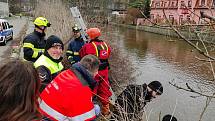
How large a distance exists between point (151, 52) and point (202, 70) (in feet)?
22.1

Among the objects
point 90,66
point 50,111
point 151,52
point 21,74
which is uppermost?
point 21,74

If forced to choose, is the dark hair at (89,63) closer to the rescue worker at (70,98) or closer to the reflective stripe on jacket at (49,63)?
the rescue worker at (70,98)

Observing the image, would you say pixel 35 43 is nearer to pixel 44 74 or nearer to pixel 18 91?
pixel 44 74

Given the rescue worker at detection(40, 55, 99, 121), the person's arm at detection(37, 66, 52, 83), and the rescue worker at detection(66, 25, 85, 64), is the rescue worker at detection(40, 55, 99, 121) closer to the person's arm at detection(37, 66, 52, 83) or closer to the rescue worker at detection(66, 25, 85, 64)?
the person's arm at detection(37, 66, 52, 83)

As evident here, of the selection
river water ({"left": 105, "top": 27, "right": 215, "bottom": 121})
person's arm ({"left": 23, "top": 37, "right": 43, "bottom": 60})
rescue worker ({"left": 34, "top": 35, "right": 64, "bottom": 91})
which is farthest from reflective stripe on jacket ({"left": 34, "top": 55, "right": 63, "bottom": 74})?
person's arm ({"left": 23, "top": 37, "right": 43, "bottom": 60})

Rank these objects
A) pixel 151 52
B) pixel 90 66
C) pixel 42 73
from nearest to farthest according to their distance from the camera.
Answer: pixel 90 66 → pixel 42 73 → pixel 151 52

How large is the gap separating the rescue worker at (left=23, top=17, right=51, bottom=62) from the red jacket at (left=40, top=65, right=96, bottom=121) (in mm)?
2575

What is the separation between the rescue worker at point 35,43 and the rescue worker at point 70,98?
100 inches

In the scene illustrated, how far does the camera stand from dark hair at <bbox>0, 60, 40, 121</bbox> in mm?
1667

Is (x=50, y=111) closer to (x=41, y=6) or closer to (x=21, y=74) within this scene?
(x=21, y=74)

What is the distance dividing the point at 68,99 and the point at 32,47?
281 cm

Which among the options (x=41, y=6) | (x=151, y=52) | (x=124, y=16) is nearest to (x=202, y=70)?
(x=151, y=52)

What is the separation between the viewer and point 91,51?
245 inches

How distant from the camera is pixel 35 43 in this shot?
18.4 ft
